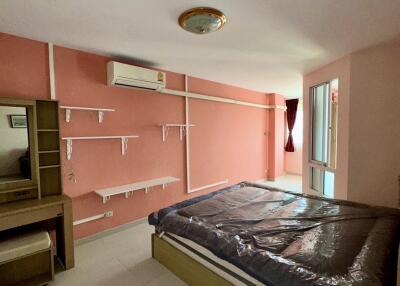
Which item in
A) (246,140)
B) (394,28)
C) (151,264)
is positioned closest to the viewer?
(394,28)

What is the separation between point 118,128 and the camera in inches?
117

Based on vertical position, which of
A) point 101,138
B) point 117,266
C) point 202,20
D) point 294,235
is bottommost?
point 117,266

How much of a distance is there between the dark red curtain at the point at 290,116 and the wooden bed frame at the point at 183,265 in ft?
16.6

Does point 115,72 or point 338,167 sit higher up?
point 115,72

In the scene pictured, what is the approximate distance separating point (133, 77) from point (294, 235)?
8.11 ft

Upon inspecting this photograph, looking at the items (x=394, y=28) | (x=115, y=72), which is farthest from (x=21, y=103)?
(x=394, y=28)

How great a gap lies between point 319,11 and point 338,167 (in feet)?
6.63

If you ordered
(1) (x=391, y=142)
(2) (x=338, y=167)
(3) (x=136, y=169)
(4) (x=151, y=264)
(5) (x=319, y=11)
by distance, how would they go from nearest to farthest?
(5) (x=319, y=11) < (4) (x=151, y=264) < (1) (x=391, y=142) < (2) (x=338, y=167) < (3) (x=136, y=169)

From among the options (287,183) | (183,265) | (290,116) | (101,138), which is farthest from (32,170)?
(290,116)

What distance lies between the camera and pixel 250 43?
239 centimetres

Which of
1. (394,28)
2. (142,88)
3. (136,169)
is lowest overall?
(136,169)

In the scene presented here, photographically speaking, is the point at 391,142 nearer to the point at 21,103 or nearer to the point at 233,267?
the point at 233,267

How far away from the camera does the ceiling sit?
1672 mm

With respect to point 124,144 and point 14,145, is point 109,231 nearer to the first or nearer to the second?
point 124,144
